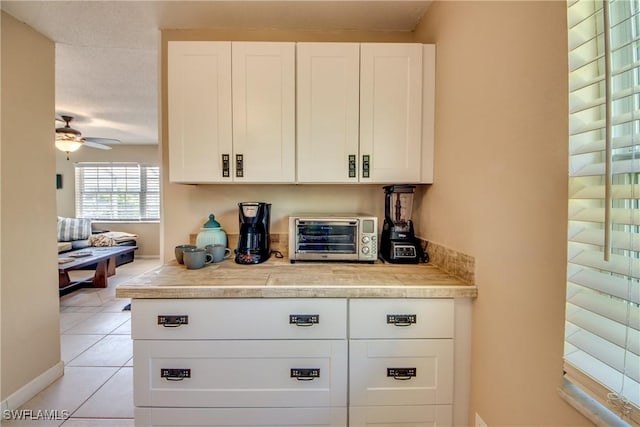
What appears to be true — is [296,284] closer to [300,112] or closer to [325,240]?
[325,240]

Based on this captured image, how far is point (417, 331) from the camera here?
1.27 metres

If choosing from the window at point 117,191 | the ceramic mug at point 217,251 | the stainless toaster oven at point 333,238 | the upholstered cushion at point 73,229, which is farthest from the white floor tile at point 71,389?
the window at point 117,191

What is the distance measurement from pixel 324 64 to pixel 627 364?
166 centimetres

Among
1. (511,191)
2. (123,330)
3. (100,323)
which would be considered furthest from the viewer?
(100,323)

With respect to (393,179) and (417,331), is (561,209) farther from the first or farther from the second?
(393,179)

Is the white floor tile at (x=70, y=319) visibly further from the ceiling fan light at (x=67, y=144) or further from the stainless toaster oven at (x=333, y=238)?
the stainless toaster oven at (x=333, y=238)

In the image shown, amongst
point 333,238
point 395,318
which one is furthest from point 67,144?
point 395,318

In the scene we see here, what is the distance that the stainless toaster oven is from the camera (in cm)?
165

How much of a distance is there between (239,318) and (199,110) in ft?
3.75

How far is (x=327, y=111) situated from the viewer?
64.6 inches

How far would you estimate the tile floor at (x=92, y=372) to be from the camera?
1716mm

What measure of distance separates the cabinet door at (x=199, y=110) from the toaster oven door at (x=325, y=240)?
534mm

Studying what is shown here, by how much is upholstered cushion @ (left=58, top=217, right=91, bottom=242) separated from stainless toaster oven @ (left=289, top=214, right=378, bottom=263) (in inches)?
205

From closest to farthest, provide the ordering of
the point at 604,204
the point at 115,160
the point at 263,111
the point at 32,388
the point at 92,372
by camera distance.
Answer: the point at 604,204
the point at 263,111
the point at 32,388
the point at 92,372
the point at 115,160
